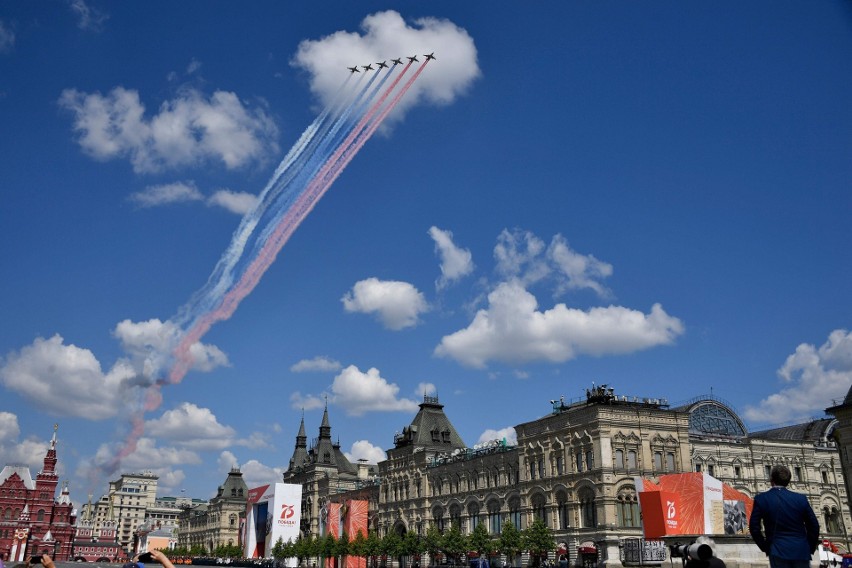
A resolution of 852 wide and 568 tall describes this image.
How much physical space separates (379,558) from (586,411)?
160ft

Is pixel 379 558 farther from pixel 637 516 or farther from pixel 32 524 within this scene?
pixel 32 524

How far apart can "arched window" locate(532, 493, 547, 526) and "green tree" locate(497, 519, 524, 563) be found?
287 centimetres

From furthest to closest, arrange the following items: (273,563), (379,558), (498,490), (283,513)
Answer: (283,513)
(273,563)
(379,558)
(498,490)

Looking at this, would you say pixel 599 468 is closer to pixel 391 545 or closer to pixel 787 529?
pixel 391 545

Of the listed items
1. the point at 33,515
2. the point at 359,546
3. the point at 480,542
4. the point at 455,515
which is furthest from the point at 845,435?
the point at 33,515

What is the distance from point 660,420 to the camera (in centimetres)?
7494

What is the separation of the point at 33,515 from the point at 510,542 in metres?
138

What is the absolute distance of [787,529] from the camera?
10039mm

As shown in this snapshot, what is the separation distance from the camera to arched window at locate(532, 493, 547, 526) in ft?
257

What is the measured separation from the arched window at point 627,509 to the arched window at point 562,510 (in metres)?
6.30

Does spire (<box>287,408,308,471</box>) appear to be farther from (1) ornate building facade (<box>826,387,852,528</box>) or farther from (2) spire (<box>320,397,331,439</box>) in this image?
(1) ornate building facade (<box>826,387,852,528</box>)

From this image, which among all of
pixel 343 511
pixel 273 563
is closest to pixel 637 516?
pixel 343 511

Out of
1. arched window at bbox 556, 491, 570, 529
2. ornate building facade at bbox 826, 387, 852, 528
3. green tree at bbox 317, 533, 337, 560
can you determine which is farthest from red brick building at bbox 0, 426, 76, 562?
ornate building facade at bbox 826, 387, 852, 528

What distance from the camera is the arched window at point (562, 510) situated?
75.1m
